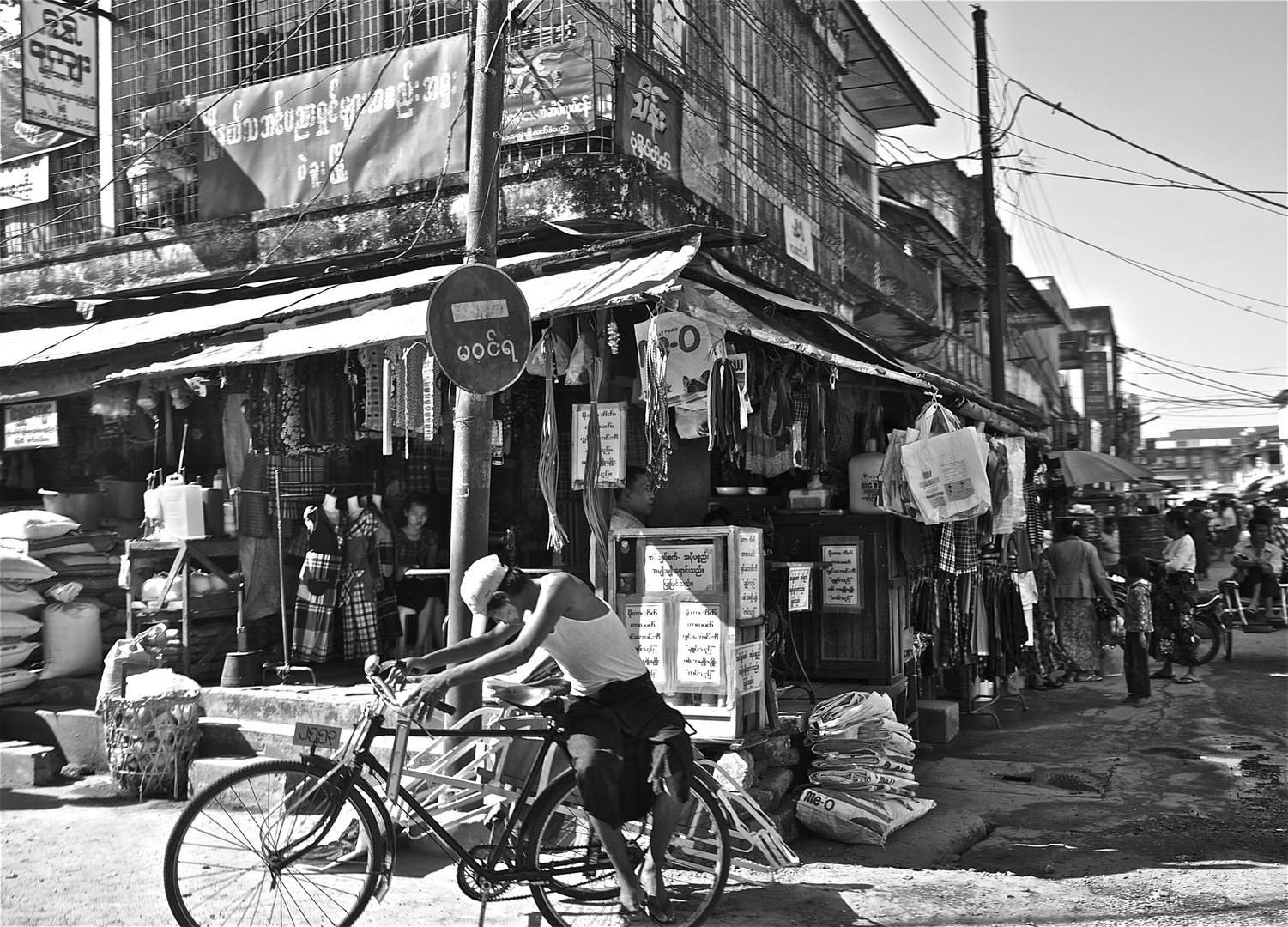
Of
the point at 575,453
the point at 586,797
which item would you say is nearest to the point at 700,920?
the point at 586,797

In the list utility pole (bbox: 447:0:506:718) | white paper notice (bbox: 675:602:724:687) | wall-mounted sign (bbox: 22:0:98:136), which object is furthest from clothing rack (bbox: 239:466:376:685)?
wall-mounted sign (bbox: 22:0:98:136)

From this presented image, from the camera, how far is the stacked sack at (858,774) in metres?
6.46

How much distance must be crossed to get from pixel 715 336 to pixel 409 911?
3.56m

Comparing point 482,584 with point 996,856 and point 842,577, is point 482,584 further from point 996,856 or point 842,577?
point 842,577

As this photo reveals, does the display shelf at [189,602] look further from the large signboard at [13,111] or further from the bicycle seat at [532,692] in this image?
the large signboard at [13,111]

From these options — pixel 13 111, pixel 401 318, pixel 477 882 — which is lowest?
pixel 477 882

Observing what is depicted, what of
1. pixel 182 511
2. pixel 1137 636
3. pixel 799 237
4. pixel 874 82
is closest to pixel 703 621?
pixel 182 511

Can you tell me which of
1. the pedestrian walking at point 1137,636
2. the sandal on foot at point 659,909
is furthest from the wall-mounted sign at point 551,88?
the pedestrian walking at point 1137,636

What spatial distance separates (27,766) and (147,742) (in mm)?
1184

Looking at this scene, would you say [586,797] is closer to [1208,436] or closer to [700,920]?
[700,920]

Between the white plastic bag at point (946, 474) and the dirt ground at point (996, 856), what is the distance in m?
2.04

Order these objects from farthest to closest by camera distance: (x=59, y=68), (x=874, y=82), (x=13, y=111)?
(x=874, y=82) < (x=13, y=111) < (x=59, y=68)

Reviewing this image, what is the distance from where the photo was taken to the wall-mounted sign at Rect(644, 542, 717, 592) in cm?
641

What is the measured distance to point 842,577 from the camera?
8742mm
